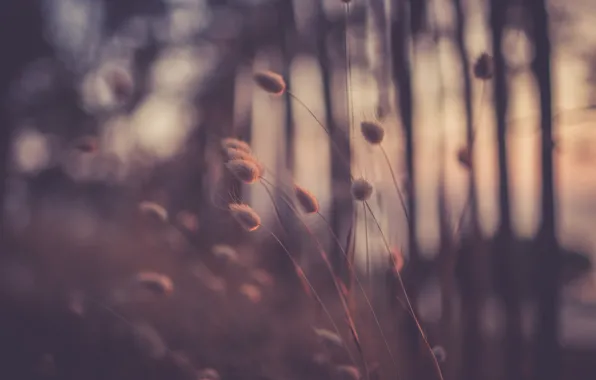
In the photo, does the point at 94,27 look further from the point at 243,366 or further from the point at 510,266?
the point at 510,266

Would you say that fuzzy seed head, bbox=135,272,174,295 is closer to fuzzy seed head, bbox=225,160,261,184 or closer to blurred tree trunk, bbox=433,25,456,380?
fuzzy seed head, bbox=225,160,261,184

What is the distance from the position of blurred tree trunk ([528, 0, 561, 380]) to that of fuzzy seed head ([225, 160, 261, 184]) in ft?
2.19

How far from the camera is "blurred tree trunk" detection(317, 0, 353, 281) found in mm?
2129

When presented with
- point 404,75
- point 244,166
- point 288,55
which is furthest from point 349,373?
point 288,55

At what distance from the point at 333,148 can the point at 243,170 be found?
947mm

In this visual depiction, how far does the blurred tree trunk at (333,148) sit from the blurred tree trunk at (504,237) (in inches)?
20.9

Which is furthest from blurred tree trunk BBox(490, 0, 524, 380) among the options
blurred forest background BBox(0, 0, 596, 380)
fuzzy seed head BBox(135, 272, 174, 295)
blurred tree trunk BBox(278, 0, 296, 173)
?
blurred tree trunk BBox(278, 0, 296, 173)

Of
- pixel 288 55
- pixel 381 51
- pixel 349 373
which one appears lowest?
pixel 349 373

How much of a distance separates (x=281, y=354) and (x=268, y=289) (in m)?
0.62

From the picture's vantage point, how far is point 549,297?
4.39 ft

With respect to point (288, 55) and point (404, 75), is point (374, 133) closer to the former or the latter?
point (404, 75)

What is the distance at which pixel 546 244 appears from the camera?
1336 millimetres

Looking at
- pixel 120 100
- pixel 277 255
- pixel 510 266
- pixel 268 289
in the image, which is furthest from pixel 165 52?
pixel 510 266

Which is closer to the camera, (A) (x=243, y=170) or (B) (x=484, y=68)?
(A) (x=243, y=170)
